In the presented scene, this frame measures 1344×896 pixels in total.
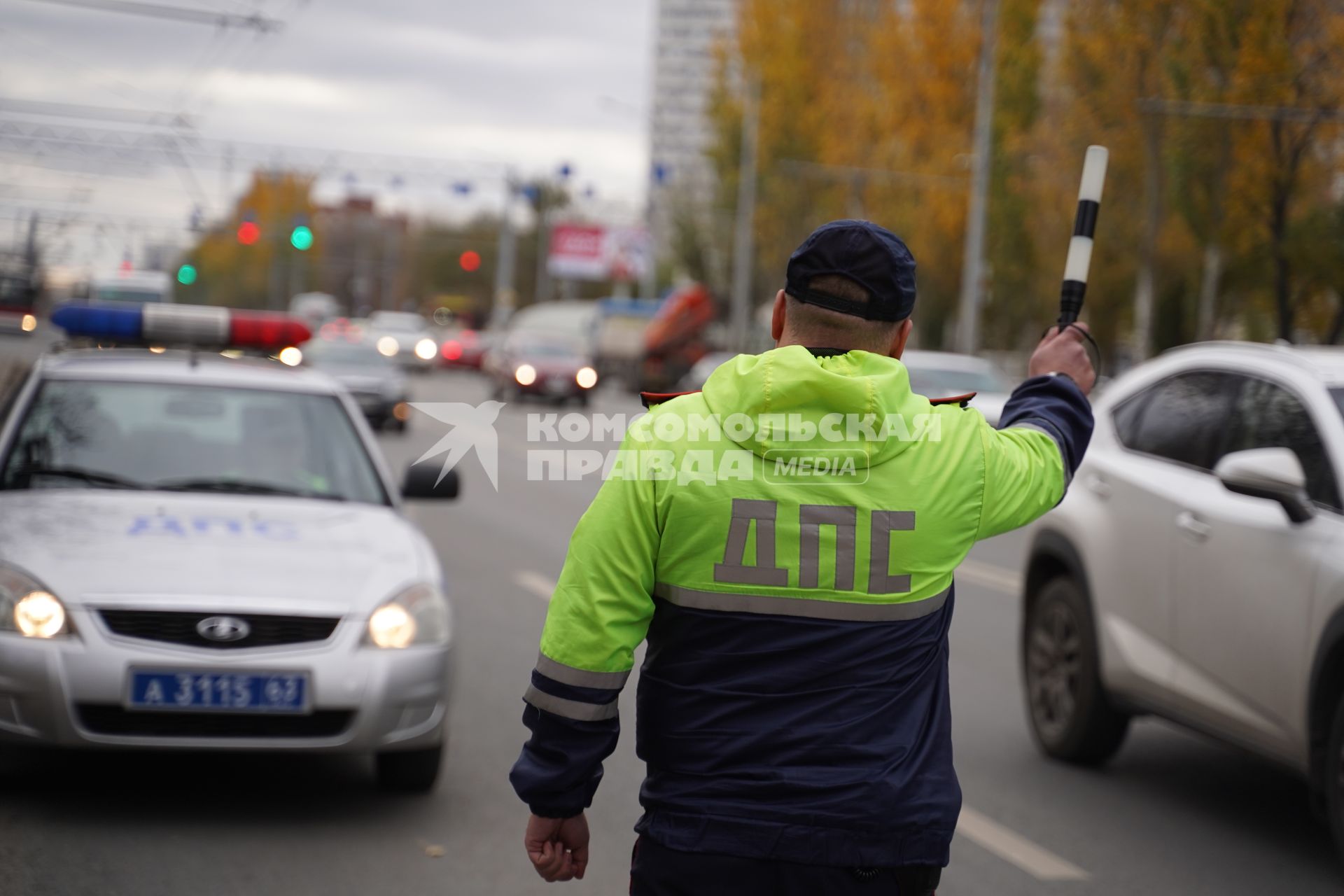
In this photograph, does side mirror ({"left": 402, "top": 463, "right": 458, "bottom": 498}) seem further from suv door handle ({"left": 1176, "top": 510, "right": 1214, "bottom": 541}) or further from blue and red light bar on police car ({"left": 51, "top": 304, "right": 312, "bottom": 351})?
suv door handle ({"left": 1176, "top": 510, "right": 1214, "bottom": 541})

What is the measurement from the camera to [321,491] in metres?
6.78

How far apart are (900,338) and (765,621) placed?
0.55m

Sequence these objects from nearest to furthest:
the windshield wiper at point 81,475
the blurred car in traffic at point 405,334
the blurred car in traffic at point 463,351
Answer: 1. the windshield wiper at point 81,475
2. the blurred car in traffic at point 405,334
3. the blurred car in traffic at point 463,351

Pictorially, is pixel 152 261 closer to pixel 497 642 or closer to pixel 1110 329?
pixel 497 642

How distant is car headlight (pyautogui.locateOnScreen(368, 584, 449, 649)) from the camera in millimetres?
5719

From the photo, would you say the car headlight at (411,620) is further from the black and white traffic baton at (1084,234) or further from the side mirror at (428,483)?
the black and white traffic baton at (1084,234)

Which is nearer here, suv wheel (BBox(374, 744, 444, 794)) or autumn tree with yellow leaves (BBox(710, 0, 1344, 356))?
suv wheel (BBox(374, 744, 444, 794))

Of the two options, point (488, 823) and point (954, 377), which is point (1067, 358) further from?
point (954, 377)

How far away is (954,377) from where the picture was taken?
20.5 meters

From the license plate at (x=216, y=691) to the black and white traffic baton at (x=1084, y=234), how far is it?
3162 mm

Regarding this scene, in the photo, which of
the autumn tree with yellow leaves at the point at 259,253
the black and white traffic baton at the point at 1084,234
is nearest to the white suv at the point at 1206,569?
the black and white traffic baton at the point at 1084,234

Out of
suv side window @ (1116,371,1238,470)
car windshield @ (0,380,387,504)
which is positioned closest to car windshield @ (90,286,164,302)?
car windshield @ (0,380,387,504)

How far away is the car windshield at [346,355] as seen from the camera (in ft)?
99.3

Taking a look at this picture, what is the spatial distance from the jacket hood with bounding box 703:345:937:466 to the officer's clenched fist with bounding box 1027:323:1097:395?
0.52 m
